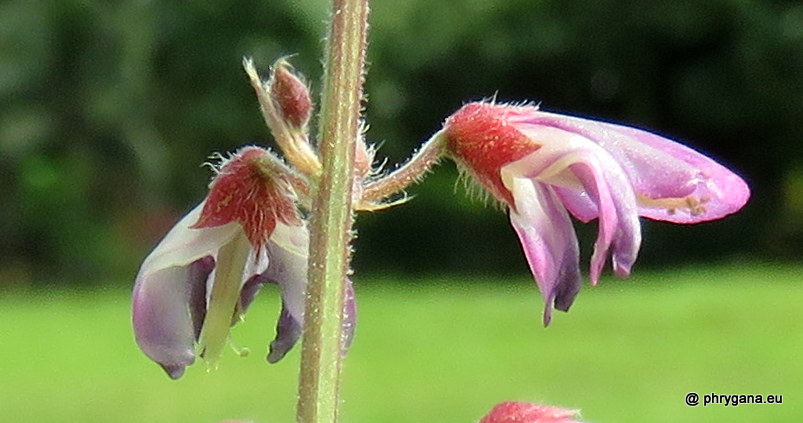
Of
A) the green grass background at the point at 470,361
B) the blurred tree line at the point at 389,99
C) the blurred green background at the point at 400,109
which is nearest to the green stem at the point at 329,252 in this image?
the green grass background at the point at 470,361

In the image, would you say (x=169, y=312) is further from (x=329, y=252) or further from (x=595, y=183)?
(x=595, y=183)

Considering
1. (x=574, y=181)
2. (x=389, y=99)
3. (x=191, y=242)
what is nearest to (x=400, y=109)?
(x=389, y=99)

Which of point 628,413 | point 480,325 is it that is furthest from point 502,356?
point 628,413

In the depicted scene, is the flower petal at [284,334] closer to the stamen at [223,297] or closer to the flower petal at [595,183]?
the stamen at [223,297]

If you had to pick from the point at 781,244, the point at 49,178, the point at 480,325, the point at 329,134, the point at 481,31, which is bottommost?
the point at 329,134

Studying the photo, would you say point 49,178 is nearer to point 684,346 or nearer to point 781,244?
point 781,244

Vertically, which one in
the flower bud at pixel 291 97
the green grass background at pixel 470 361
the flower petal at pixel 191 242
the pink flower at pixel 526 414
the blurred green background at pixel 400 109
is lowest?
the pink flower at pixel 526 414

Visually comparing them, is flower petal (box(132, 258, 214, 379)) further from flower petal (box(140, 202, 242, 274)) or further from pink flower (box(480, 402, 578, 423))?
pink flower (box(480, 402, 578, 423))
